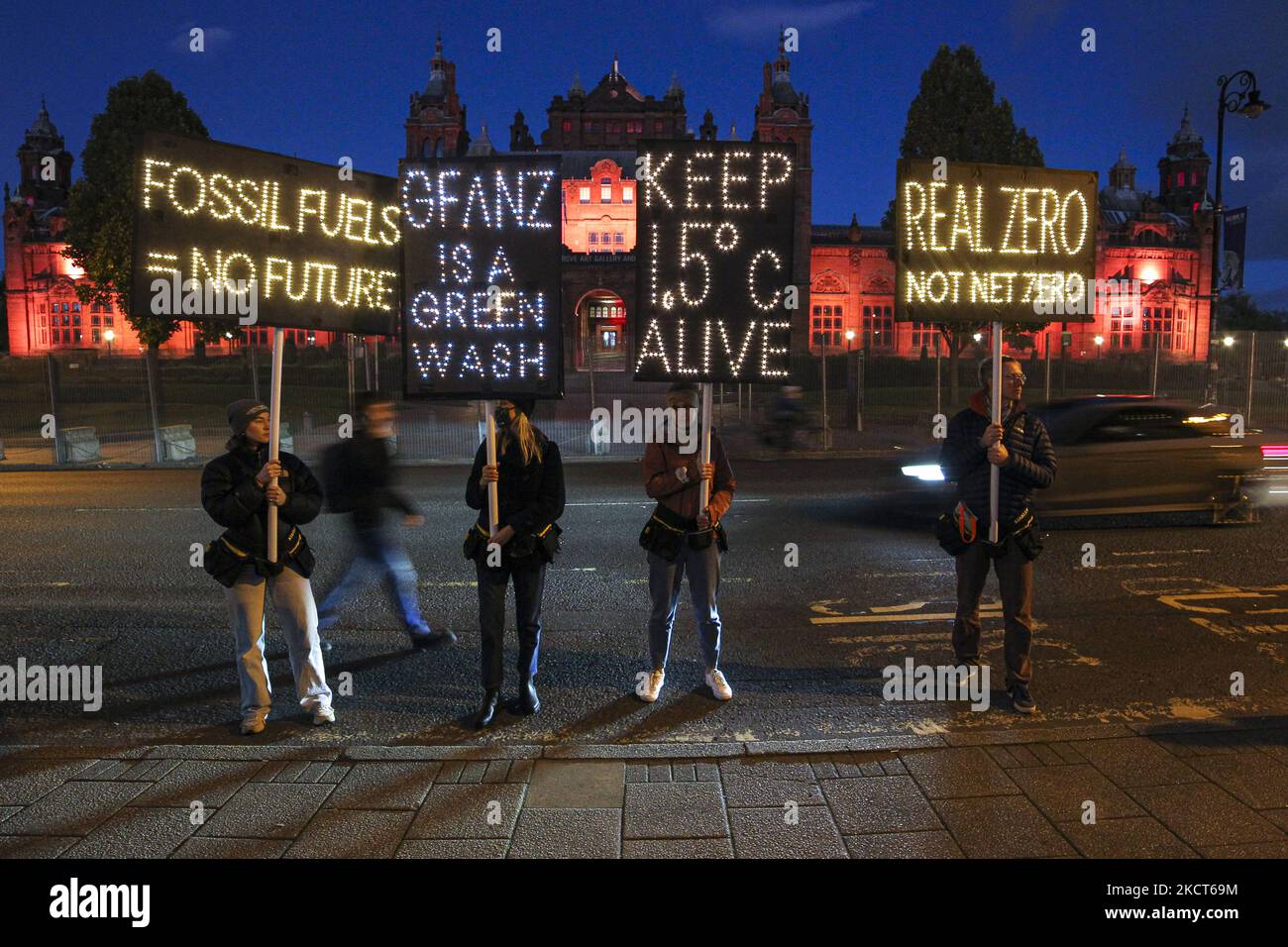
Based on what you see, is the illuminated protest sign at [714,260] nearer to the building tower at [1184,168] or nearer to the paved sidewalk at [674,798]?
the paved sidewalk at [674,798]

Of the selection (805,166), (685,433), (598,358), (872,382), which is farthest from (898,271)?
(805,166)

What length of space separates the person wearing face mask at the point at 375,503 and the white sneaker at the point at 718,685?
2248 mm

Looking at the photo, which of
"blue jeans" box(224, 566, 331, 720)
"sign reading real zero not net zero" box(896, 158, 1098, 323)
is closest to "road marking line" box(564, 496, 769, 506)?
"sign reading real zero not net zero" box(896, 158, 1098, 323)

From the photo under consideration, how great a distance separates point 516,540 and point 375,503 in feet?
6.05

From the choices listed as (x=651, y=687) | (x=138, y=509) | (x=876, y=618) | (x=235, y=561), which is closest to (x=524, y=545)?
(x=651, y=687)

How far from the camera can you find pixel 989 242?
6301 millimetres

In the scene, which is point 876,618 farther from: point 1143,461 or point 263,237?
point 1143,461

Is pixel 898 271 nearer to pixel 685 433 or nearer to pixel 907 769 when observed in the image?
pixel 685 433

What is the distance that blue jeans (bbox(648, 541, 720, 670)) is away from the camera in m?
5.64

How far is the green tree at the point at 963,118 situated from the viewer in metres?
32.3

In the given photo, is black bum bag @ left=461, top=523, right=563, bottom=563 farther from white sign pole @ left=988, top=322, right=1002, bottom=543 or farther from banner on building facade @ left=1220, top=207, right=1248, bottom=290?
banner on building facade @ left=1220, top=207, right=1248, bottom=290

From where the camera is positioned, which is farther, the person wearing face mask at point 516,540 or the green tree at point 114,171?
the green tree at point 114,171

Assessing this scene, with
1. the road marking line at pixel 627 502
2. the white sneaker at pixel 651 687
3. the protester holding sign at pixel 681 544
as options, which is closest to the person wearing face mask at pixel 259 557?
the white sneaker at pixel 651 687

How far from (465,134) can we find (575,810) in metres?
73.5
